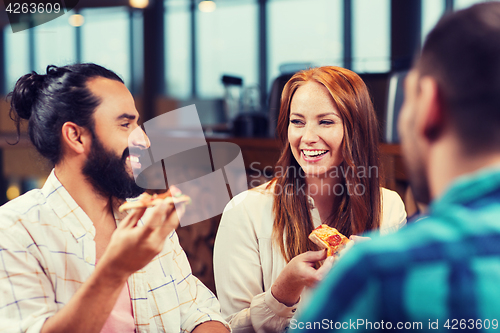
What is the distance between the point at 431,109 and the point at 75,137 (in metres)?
0.79

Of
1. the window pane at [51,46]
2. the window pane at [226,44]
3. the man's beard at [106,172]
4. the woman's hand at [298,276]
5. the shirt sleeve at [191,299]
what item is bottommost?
the shirt sleeve at [191,299]

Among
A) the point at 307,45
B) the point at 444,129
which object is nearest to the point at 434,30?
the point at 444,129

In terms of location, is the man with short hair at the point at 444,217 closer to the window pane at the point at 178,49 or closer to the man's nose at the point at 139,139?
the man's nose at the point at 139,139

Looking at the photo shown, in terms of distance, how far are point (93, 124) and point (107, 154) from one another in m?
0.08

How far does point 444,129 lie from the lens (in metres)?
0.55

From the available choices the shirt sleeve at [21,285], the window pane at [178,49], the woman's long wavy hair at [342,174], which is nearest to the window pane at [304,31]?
the window pane at [178,49]

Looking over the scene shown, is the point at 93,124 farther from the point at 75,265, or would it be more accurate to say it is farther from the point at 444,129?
the point at 444,129

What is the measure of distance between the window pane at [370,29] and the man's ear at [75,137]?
493 cm

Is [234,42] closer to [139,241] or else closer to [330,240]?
[330,240]

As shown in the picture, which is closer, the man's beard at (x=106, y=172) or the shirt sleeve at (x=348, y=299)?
the shirt sleeve at (x=348, y=299)

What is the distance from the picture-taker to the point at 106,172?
1.03 meters

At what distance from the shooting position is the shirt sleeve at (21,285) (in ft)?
2.85

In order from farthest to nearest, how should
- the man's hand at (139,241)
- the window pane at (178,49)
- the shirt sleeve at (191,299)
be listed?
the window pane at (178,49), the shirt sleeve at (191,299), the man's hand at (139,241)

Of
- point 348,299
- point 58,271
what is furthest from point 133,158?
point 348,299
